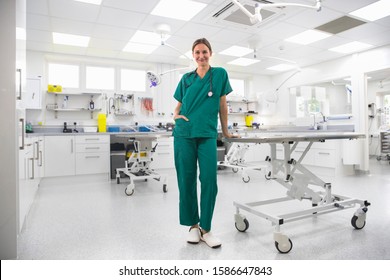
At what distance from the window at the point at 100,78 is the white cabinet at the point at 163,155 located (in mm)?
1865

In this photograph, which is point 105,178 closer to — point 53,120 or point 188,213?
point 53,120

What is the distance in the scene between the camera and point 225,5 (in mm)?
3582

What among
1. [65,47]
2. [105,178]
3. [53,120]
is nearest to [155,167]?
[105,178]

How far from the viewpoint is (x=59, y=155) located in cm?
482

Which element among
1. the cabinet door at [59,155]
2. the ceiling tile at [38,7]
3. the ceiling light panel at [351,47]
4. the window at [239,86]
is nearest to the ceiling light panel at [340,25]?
the ceiling light panel at [351,47]

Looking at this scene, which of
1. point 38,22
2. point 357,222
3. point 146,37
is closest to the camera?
point 357,222

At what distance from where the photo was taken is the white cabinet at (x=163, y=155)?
568 cm

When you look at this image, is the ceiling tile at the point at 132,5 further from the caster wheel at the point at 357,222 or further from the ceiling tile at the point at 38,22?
the caster wheel at the point at 357,222

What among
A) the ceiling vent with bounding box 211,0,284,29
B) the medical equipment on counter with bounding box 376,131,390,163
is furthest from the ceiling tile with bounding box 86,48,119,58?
the medical equipment on counter with bounding box 376,131,390,163

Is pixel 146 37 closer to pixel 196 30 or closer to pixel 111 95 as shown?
pixel 196 30

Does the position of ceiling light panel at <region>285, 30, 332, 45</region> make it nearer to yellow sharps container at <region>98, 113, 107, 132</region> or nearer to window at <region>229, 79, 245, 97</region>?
window at <region>229, 79, 245, 97</region>

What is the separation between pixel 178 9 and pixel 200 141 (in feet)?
8.71

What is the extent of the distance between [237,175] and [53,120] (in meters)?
3.94

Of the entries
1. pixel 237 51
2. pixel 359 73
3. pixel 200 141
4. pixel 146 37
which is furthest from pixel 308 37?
pixel 200 141
